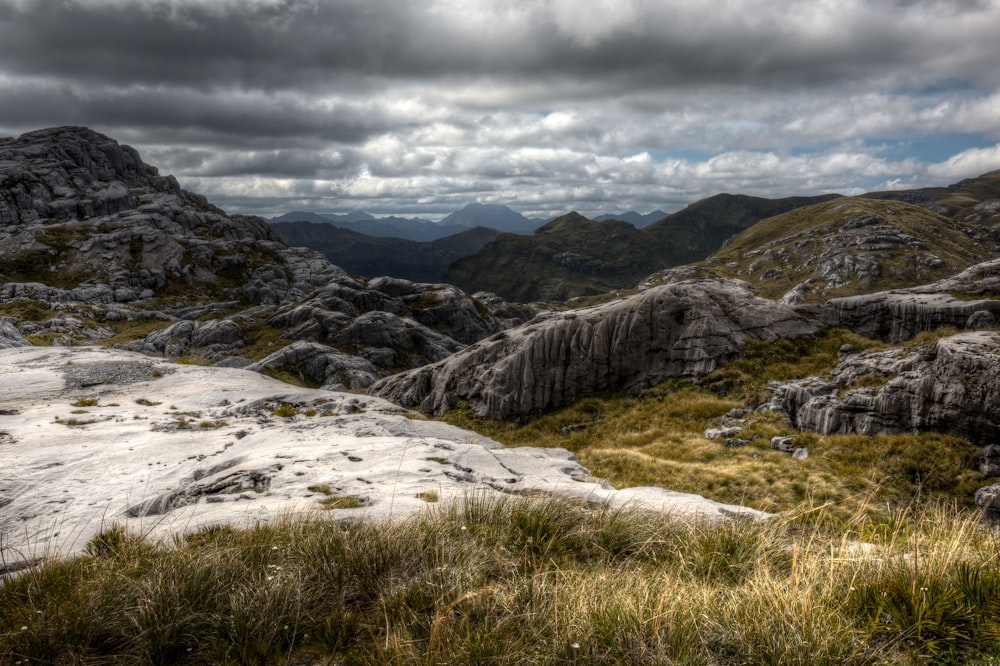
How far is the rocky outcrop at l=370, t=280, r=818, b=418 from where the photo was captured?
123 ft

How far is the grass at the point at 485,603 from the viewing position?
17.2ft

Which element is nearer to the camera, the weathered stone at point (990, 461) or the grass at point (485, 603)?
the grass at point (485, 603)

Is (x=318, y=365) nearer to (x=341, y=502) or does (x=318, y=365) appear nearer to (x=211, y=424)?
(x=211, y=424)

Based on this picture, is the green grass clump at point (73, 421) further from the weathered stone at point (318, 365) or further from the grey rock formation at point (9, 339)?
the weathered stone at point (318, 365)

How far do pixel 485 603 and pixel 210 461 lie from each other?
1347 centimetres

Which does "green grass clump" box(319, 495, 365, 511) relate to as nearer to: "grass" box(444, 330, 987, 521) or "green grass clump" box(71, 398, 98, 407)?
"grass" box(444, 330, 987, 521)

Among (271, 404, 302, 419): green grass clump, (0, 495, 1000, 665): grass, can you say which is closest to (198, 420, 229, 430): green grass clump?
(271, 404, 302, 419): green grass clump

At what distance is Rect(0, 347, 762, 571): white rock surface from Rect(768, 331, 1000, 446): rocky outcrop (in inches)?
629

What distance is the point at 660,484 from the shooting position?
72.8ft

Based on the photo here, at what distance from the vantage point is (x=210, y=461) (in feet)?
51.7

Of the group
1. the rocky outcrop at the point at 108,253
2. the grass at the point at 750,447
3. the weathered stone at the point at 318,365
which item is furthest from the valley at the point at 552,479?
the rocky outcrop at the point at 108,253

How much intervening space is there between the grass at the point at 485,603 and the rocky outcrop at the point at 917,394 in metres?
19.5

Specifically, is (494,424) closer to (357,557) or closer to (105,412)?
(105,412)

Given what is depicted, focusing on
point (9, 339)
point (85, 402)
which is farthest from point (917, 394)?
point (9, 339)
